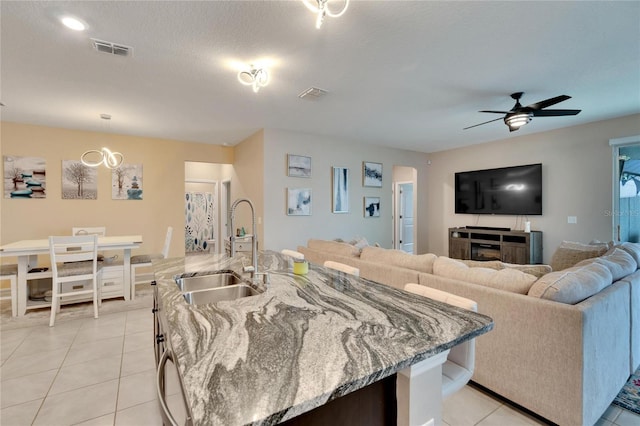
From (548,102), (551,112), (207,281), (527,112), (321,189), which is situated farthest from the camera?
(321,189)

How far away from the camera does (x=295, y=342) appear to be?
979 millimetres

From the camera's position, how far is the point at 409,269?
8.42 feet

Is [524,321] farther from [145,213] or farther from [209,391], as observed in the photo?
[145,213]

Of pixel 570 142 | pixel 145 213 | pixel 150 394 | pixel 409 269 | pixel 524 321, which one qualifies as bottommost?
pixel 150 394

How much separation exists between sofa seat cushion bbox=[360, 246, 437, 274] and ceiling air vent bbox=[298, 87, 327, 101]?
1.82 m

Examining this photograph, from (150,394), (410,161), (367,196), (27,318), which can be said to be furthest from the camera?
(410,161)

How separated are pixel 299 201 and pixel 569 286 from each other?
388 cm

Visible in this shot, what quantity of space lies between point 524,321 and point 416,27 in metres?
2.12

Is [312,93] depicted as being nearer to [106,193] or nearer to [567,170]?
[106,193]

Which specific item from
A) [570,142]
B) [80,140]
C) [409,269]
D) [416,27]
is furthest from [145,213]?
[570,142]

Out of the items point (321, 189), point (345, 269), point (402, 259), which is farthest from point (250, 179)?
point (345, 269)

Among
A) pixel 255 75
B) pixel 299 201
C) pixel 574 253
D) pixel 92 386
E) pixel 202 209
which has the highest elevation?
pixel 255 75

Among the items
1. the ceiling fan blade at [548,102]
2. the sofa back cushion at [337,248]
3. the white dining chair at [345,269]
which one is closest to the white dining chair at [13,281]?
the sofa back cushion at [337,248]

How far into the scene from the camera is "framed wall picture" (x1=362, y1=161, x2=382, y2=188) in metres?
5.96
